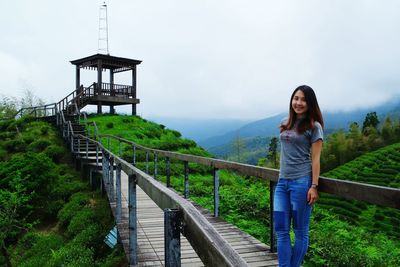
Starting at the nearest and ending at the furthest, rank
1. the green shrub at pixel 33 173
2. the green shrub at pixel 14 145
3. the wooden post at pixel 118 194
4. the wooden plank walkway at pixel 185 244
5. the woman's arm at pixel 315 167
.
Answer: the woman's arm at pixel 315 167
the wooden plank walkway at pixel 185 244
the wooden post at pixel 118 194
the green shrub at pixel 33 173
the green shrub at pixel 14 145

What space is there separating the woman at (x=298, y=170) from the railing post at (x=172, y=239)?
4.98ft

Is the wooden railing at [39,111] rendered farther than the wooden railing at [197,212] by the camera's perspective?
Yes

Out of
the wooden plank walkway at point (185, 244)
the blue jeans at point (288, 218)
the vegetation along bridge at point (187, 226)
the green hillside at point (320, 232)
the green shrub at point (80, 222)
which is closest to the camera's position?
the vegetation along bridge at point (187, 226)

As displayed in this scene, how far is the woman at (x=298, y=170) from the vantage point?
3.08 metres

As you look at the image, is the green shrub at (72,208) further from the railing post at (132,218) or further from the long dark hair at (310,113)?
the long dark hair at (310,113)

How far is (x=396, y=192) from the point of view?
2260 mm

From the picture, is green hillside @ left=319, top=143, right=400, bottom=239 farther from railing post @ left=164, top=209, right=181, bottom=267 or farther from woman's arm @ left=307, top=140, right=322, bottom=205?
railing post @ left=164, top=209, right=181, bottom=267

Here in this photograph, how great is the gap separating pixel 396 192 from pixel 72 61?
31.1 metres

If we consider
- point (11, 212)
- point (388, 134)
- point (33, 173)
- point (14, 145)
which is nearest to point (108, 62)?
point (14, 145)

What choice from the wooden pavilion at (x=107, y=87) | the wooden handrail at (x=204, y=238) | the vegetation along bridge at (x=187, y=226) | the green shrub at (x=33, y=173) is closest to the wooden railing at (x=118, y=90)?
the wooden pavilion at (x=107, y=87)

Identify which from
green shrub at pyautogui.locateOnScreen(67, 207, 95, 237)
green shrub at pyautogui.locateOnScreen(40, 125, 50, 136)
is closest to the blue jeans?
green shrub at pyautogui.locateOnScreen(67, 207, 95, 237)

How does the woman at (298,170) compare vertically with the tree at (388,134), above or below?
above

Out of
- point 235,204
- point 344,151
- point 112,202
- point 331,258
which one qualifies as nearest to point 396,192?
point 331,258

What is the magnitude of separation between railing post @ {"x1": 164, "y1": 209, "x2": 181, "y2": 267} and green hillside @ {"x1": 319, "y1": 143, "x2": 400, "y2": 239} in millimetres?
29186
